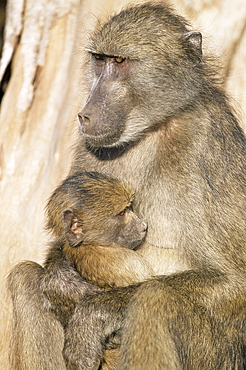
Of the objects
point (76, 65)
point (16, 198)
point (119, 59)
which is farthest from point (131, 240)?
point (76, 65)

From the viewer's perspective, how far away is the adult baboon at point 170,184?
3.82 meters

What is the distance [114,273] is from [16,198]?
211 centimetres

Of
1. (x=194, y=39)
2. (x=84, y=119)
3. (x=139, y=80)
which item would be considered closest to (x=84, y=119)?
(x=84, y=119)

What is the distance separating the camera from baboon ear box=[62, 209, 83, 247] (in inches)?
165

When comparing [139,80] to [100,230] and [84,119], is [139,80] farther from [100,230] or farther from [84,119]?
[100,230]

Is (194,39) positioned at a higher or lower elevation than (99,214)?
higher

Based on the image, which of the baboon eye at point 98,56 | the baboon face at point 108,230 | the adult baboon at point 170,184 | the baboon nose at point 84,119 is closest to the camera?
the adult baboon at point 170,184

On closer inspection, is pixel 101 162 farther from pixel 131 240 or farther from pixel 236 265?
pixel 236 265

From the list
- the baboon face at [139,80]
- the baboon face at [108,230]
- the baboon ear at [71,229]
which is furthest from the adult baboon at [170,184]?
the baboon ear at [71,229]

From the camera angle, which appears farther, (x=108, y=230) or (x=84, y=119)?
(x=108, y=230)

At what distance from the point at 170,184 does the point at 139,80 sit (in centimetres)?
77

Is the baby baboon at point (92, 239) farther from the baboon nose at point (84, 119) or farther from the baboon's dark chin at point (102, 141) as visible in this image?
the baboon nose at point (84, 119)

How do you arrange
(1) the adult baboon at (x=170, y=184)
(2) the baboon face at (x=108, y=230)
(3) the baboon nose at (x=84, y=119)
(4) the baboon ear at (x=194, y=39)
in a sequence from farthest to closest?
1. (4) the baboon ear at (x=194, y=39)
2. (2) the baboon face at (x=108, y=230)
3. (3) the baboon nose at (x=84, y=119)
4. (1) the adult baboon at (x=170, y=184)

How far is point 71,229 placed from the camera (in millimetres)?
4270
